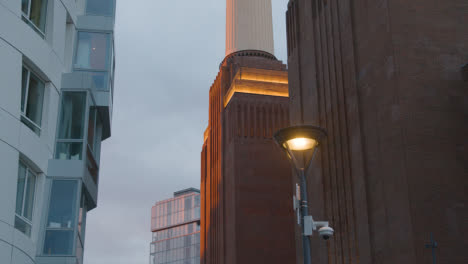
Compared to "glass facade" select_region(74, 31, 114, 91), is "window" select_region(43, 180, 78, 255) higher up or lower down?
lower down

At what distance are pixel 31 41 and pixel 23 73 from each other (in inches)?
51.4

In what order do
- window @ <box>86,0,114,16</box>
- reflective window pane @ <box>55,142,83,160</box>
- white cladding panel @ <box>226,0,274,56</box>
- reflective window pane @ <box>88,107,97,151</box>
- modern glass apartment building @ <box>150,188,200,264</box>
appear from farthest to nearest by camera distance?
modern glass apartment building @ <box>150,188,200,264</box> < white cladding panel @ <box>226,0,274,56</box> < window @ <box>86,0,114,16</box> < reflective window pane @ <box>88,107,97,151</box> < reflective window pane @ <box>55,142,83,160</box>

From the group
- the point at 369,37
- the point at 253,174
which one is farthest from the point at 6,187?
the point at 253,174

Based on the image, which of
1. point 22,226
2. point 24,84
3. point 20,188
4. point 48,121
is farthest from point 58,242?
point 24,84

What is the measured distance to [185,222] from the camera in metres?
147

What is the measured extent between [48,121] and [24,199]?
11.8 feet

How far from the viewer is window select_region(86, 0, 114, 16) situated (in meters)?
31.4

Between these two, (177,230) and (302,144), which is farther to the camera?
(177,230)

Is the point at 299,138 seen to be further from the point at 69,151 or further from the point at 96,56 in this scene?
the point at 96,56

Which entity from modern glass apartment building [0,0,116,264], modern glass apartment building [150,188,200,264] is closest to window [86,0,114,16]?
modern glass apartment building [0,0,116,264]

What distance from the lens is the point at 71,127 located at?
27219 mm

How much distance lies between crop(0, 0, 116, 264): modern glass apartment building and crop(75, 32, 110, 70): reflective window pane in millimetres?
48

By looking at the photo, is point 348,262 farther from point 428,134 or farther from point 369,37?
point 369,37

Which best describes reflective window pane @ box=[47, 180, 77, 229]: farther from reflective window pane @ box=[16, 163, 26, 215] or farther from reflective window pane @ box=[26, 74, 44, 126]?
reflective window pane @ box=[26, 74, 44, 126]
